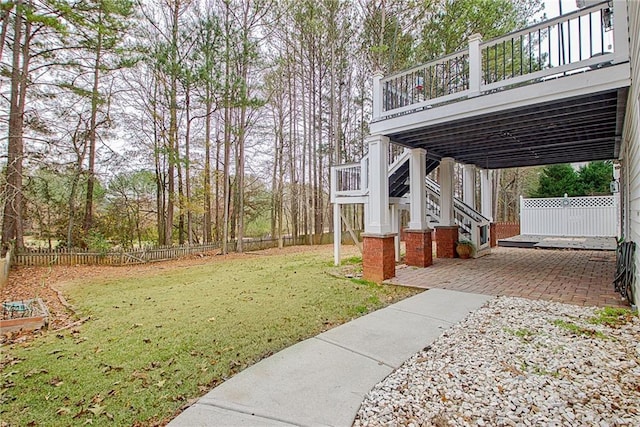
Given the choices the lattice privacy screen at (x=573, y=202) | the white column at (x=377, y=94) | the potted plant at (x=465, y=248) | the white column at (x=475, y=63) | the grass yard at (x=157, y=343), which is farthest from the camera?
the lattice privacy screen at (x=573, y=202)

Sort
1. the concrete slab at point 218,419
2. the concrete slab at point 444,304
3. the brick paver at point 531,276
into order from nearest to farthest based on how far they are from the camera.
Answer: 1. the concrete slab at point 218,419
2. the concrete slab at point 444,304
3. the brick paver at point 531,276

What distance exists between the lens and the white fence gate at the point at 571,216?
11.5 m

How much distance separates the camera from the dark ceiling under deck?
4660 millimetres

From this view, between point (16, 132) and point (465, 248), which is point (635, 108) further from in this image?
point (16, 132)

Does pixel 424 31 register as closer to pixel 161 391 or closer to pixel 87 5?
pixel 87 5

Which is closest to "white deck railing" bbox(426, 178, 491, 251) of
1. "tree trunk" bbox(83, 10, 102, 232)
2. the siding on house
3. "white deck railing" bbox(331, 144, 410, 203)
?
"white deck railing" bbox(331, 144, 410, 203)

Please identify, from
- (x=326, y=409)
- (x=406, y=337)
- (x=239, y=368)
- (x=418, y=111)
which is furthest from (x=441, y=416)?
(x=418, y=111)

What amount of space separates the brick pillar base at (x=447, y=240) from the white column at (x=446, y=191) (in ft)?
0.55

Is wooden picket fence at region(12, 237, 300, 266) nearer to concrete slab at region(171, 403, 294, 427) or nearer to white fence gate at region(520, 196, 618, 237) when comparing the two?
concrete slab at region(171, 403, 294, 427)

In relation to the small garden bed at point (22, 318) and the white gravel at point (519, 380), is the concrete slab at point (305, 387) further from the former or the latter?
the small garden bed at point (22, 318)

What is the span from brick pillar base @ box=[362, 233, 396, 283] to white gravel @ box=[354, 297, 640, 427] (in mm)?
A: 2469

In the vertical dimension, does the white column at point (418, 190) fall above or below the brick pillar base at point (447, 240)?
above

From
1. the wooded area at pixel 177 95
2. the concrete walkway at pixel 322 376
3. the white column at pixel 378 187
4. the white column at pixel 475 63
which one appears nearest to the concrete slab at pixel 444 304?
the concrete walkway at pixel 322 376

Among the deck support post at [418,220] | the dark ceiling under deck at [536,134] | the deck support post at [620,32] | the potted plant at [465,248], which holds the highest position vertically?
the deck support post at [620,32]
